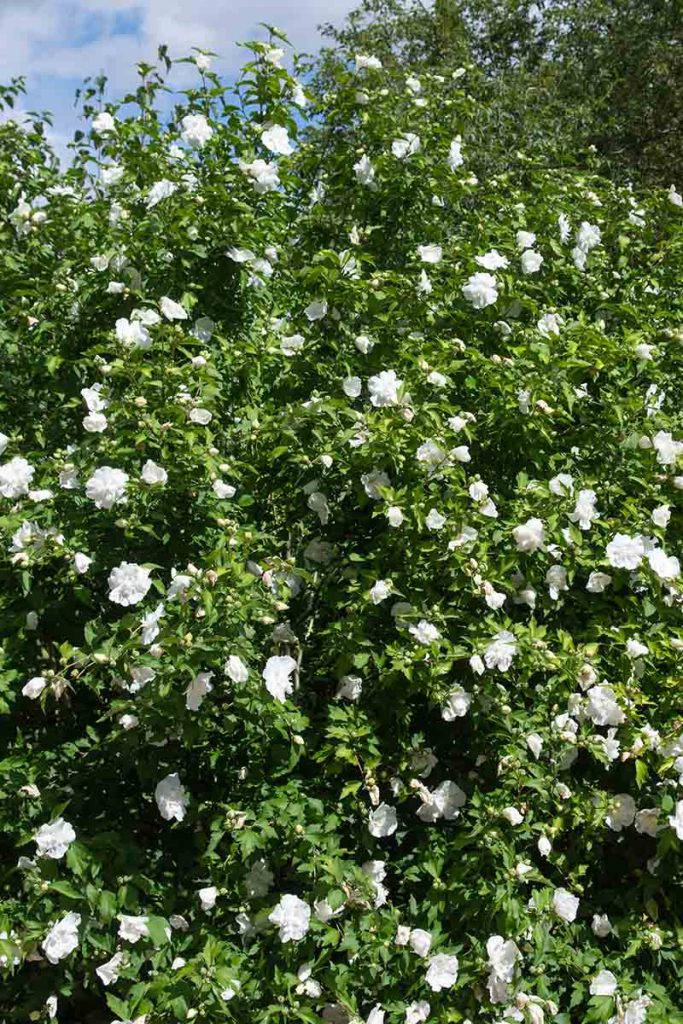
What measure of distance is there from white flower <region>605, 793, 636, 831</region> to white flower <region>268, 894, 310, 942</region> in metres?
0.80

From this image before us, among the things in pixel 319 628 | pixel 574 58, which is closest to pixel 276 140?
pixel 319 628

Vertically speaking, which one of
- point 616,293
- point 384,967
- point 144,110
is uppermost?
point 144,110

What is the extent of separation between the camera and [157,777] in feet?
9.04

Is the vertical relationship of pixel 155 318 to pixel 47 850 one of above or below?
above

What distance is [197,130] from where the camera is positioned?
3.39 m

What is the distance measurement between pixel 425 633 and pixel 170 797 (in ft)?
2.39

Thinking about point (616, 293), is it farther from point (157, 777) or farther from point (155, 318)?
point (157, 777)

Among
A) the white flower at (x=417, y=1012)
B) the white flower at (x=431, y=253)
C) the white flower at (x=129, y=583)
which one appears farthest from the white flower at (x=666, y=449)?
the white flower at (x=417, y=1012)

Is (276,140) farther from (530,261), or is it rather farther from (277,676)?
(277,676)

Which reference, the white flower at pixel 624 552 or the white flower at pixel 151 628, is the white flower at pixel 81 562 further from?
the white flower at pixel 624 552

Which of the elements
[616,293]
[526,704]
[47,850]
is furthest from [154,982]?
[616,293]

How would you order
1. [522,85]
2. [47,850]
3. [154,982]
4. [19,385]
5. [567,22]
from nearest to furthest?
[154,982], [47,850], [19,385], [522,85], [567,22]

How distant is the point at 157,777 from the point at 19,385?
1459 millimetres

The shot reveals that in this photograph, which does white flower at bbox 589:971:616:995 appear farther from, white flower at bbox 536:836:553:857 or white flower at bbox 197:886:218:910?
white flower at bbox 197:886:218:910
